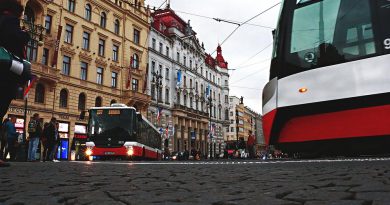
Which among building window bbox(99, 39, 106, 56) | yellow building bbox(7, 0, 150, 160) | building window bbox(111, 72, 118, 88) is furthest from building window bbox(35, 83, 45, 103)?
building window bbox(111, 72, 118, 88)

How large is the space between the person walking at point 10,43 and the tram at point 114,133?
1186 cm

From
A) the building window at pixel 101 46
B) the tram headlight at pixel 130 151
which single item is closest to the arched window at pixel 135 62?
the building window at pixel 101 46

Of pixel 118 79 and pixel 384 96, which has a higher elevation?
pixel 118 79

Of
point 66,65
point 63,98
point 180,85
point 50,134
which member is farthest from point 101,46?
→ point 50,134

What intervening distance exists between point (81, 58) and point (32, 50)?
544cm

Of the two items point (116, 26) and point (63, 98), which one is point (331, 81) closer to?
point (63, 98)

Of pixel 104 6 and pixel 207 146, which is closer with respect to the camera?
pixel 104 6

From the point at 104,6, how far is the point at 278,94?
31.0 meters

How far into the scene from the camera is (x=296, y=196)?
2.06 metres

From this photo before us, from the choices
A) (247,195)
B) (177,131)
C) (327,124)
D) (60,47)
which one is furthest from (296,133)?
(177,131)

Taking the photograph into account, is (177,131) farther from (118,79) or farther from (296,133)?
(296,133)

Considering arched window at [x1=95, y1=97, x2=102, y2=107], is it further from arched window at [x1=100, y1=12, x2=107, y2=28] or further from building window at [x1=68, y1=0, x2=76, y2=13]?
building window at [x1=68, y1=0, x2=76, y2=13]

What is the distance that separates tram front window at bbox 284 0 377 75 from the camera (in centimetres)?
648

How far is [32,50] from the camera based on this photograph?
86.9 ft
